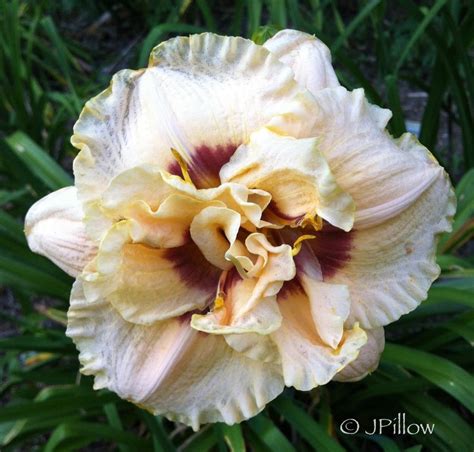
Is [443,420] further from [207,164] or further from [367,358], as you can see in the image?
[207,164]

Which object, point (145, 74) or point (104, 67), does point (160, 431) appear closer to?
point (145, 74)

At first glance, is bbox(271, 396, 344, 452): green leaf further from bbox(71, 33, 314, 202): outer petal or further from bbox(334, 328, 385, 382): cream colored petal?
bbox(71, 33, 314, 202): outer petal

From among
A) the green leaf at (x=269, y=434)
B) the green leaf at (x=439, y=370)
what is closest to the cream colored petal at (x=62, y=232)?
the green leaf at (x=269, y=434)

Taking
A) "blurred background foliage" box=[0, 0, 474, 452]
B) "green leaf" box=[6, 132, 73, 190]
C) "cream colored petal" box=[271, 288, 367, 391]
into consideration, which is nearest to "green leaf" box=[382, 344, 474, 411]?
"blurred background foliage" box=[0, 0, 474, 452]

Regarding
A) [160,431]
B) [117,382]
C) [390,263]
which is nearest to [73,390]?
[160,431]

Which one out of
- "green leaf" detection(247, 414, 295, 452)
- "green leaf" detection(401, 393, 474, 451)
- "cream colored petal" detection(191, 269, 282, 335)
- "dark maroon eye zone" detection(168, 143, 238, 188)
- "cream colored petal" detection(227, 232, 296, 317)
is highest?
"dark maroon eye zone" detection(168, 143, 238, 188)

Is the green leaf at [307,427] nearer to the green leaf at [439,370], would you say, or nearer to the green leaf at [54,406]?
the green leaf at [439,370]

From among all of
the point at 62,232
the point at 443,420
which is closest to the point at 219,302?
the point at 62,232
